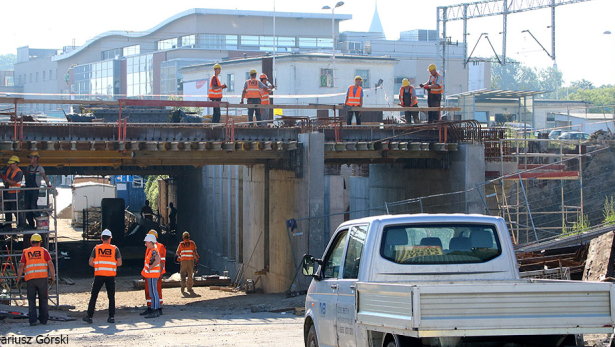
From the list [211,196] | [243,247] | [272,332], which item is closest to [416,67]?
[211,196]

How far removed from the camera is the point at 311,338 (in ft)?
36.9

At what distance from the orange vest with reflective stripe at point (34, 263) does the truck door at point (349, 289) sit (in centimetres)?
879

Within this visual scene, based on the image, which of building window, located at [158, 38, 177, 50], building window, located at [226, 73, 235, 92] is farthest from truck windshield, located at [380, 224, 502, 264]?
building window, located at [158, 38, 177, 50]

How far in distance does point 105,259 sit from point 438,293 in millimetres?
11054

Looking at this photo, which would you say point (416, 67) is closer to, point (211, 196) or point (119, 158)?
point (211, 196)

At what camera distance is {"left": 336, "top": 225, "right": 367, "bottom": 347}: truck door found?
9367 millimetres

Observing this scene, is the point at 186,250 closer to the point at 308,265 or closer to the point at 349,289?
the point at 308,265

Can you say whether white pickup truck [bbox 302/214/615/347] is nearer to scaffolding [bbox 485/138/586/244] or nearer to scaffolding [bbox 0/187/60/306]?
scaffolding [bbox 0/187/60/306]

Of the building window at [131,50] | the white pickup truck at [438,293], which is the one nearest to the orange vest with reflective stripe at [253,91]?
the white pickup truck at [438,293]

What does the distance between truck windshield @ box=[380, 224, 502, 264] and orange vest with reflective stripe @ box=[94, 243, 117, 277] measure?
30.6 feet

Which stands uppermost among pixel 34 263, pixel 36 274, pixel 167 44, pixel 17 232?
pixel 167 44

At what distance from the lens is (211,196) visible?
38500mm

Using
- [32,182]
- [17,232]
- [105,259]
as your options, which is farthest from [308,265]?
[32,182]

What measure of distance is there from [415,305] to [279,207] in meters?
20.7
